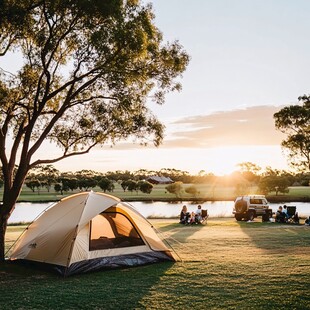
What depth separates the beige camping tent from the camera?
1120 centimetres

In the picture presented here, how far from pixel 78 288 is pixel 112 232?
124 inches

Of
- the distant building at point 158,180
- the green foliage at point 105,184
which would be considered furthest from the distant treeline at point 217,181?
the distant building at point 158,180

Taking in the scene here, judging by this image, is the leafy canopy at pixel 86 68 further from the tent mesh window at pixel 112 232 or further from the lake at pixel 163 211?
the lake at pixel 163 211

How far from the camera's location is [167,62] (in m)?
13.9

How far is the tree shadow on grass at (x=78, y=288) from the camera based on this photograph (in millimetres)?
8266

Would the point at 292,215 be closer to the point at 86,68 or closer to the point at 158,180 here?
the point at 86,68

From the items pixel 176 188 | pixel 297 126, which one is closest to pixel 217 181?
pixel 176 188

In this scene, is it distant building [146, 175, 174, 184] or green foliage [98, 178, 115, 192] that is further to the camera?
distant building [146, 175, 174, 184]

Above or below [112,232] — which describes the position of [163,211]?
below

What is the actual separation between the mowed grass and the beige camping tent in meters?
0.41

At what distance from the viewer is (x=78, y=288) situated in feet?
31.0

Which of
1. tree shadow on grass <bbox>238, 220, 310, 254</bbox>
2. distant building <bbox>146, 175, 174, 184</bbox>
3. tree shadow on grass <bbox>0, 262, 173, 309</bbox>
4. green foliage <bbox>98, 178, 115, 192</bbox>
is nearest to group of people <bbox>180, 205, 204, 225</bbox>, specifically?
tree shadow on grass <bbox>238, 220, 310, 254</bbox>

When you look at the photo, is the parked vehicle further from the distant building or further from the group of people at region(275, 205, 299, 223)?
the distant building

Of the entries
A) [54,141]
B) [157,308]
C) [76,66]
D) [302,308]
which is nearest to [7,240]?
[54,141]
